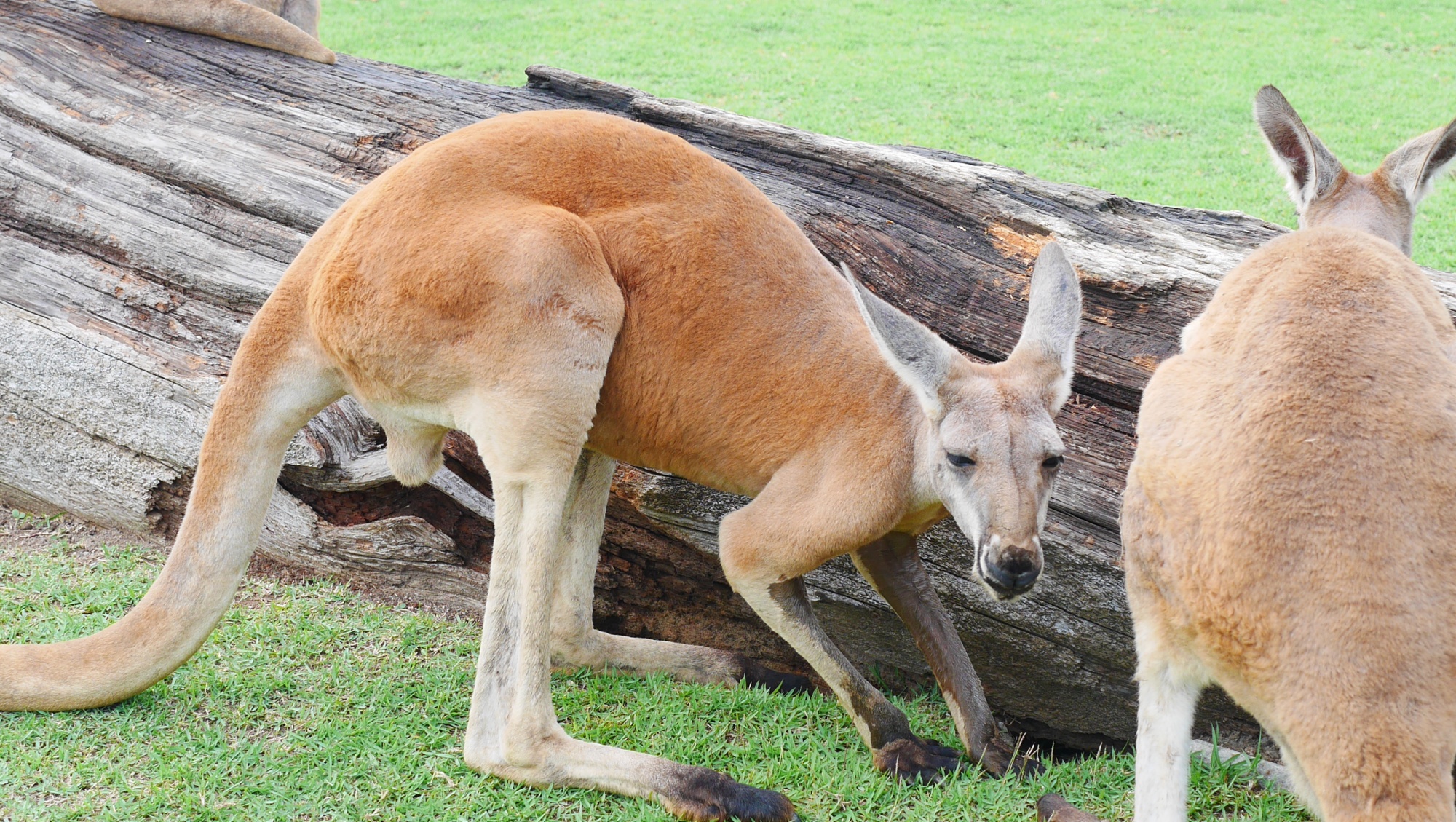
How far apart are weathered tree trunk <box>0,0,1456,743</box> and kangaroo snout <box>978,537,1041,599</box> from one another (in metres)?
0.84

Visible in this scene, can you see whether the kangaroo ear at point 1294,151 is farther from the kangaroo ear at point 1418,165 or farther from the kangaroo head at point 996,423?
the kangaroo head at point 996,423

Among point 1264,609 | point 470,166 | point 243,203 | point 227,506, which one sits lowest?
point 227,506

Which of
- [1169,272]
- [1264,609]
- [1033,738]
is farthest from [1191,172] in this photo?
[1264,609]

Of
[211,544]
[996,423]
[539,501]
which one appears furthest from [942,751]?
[211,544]

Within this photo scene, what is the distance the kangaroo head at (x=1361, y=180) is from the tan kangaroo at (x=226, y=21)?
13.5ft

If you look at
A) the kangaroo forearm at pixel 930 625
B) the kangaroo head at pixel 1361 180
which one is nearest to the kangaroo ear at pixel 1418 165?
the kangaroo head at pixel 1361 180

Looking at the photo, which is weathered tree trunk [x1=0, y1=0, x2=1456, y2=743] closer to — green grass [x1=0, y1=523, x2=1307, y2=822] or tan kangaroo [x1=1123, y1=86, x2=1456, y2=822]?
green grass [x1=0, y1=523, x2=1307, y2=822]

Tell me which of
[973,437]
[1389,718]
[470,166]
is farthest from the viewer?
[470,166]

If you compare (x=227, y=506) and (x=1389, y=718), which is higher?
(x=1389, y=718)

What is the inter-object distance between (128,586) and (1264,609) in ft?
12.1

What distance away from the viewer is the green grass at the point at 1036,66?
954cm

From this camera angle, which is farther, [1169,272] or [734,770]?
[1169,272]

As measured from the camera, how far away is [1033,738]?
4.06 meters

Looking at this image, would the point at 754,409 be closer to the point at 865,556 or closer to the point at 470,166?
the point at 865,556
